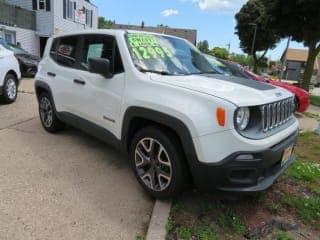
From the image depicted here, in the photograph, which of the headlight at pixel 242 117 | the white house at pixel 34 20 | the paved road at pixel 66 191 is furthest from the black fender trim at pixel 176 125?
the white house at pixel 34 20

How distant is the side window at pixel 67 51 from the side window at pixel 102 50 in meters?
0.28

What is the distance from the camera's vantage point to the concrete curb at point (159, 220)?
113 inches

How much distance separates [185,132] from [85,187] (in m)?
1.54

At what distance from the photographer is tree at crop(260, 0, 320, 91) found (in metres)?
15.7

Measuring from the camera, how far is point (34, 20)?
24.9 metres

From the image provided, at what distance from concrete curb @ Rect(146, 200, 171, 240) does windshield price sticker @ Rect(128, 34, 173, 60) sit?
1.68m

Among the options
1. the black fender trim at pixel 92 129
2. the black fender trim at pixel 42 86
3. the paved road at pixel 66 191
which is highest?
the black fender trim at pixel 42 86

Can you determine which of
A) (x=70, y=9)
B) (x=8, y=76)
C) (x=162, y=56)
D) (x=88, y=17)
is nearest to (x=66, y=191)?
(x=162, y=56)

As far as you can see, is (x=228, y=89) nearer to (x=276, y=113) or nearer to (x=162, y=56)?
(x=276, y=113)

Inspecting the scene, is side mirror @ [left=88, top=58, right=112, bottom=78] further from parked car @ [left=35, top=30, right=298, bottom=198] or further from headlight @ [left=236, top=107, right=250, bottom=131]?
headlight @ [left=236, top=107, right=250, bottom=131]

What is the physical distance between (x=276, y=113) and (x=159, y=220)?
5.24 ft

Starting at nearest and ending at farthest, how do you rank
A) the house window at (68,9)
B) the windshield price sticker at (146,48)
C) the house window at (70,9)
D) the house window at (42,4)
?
1. the windshield price sticker at (146,48)
2. the house window at (42,4)
3. the house window at (68,9)
4. the house window at (70,9)

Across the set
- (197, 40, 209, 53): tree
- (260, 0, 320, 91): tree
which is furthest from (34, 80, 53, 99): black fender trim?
(197, 40, 209, 53): tree

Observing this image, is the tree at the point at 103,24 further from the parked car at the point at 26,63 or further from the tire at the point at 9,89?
the tire at the point at 9,89
